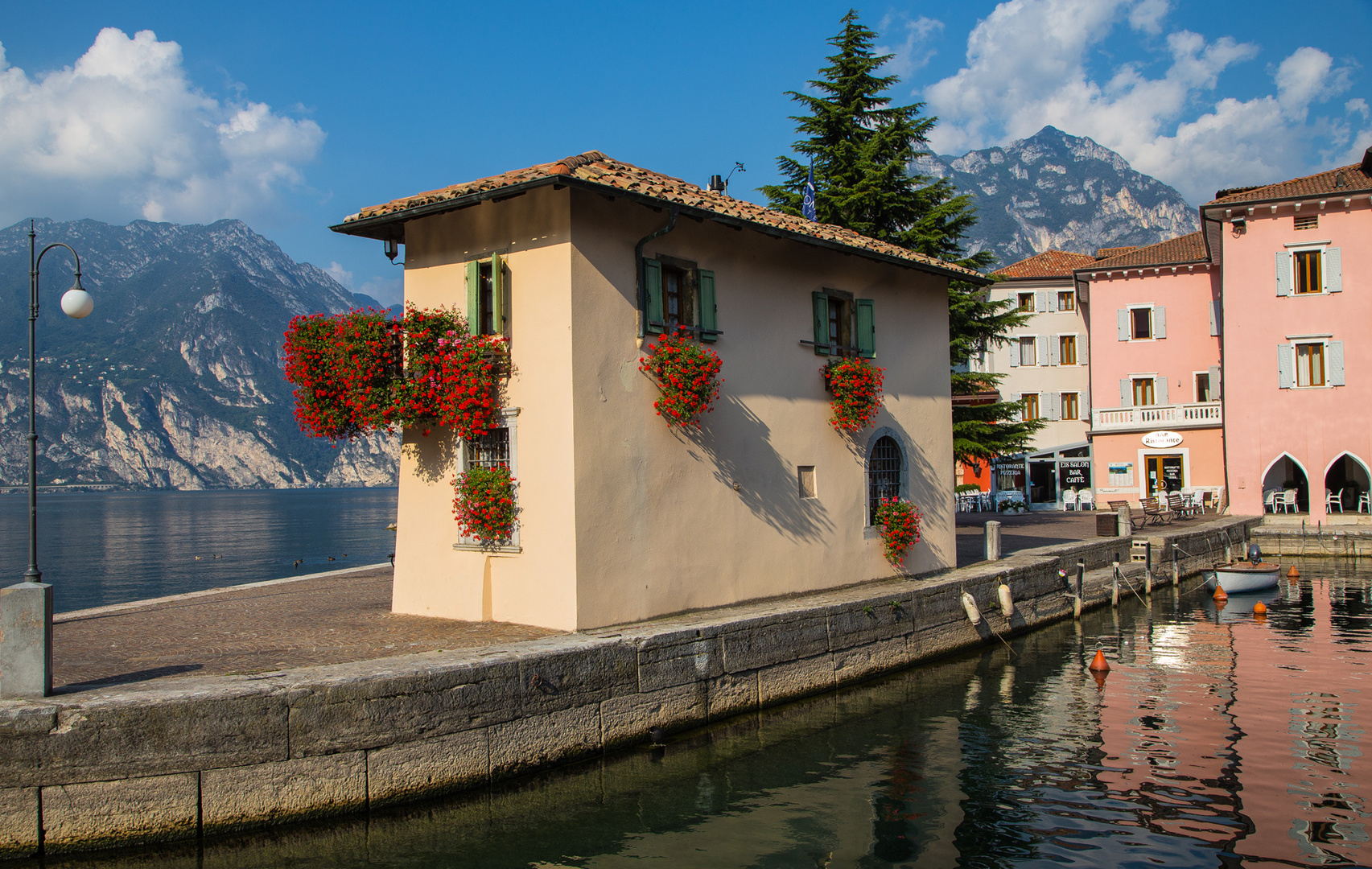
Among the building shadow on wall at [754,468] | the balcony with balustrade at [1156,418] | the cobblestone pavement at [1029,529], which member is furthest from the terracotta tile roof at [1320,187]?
the building shadow on wall at [754,468]

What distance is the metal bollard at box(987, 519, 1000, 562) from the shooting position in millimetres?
19164

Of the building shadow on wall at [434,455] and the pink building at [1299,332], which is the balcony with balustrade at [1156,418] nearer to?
the pink building at [1299,332]

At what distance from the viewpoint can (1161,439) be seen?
36.2 metres

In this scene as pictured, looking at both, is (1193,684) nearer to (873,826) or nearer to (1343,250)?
(873,826)

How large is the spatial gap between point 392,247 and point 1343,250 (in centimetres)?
2995

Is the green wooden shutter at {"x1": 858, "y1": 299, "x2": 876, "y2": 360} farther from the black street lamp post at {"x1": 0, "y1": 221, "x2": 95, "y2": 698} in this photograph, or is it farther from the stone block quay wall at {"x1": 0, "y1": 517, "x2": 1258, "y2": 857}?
the black street lamp post at {"x1": 0, "y1": 221, "x2": 95, "y2": 698}

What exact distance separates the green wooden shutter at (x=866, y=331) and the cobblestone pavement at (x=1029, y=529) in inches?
200

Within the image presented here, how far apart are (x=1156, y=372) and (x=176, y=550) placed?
175 feet

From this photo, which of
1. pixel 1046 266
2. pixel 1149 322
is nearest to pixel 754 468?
pixel 1149 322

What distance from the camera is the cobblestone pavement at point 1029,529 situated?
22.0 metres

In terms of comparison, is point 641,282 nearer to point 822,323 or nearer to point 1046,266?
point 822,323

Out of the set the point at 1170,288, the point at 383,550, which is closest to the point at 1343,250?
the point at 1170,288

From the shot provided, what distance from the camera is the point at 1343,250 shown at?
98.4ft

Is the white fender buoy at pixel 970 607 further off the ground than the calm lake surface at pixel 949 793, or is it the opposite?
the white fender buoy at pixel 970 607
